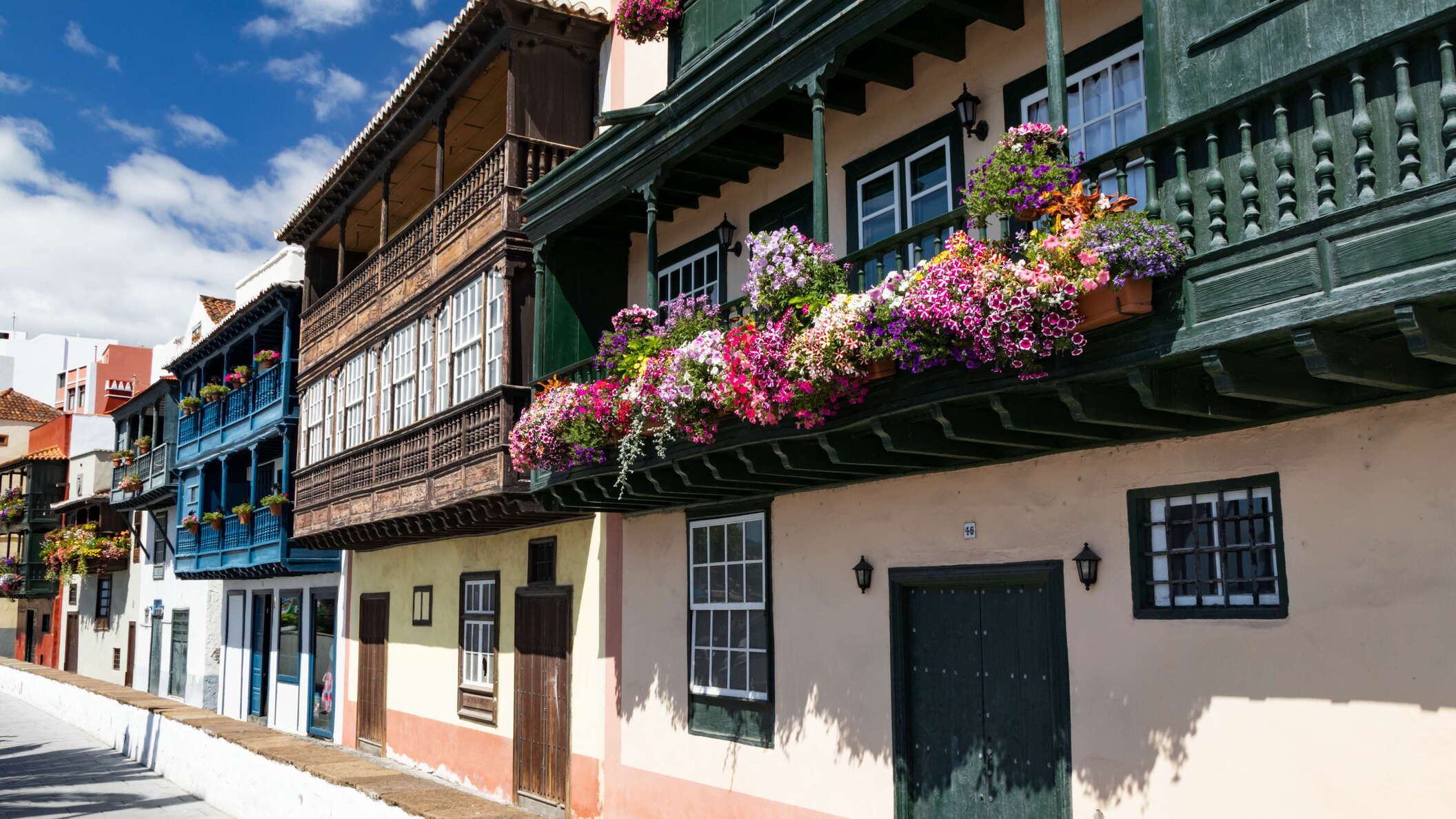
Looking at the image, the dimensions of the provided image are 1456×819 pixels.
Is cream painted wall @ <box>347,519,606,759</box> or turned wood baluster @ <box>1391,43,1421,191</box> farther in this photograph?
cream painted wall @ <box>347,519,606,759</box>

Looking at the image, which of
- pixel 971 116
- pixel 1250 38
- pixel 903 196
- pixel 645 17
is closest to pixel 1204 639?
pixel 1250 38

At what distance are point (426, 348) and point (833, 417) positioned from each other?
989cm

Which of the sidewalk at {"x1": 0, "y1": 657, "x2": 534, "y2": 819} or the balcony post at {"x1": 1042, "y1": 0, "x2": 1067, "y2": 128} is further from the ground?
the balcony post at {"x1": 1042, "y1": 0, "x2": 1067, "y2": 128}

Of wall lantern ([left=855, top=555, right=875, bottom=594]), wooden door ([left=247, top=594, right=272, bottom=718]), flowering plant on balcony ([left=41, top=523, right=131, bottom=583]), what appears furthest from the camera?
flowering plant on balcony ([left=41, top=523, right=131, bottom=583])

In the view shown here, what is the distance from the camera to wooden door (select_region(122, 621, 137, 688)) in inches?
1526

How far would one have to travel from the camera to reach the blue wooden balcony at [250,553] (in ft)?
77.8

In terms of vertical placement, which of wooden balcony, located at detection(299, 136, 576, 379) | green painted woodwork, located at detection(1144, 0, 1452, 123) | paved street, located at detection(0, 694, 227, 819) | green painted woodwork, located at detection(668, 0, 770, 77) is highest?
green painted woodwork, located at detection(668, 0, 770, 77)

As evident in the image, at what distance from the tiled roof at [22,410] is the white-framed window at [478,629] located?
52.6 metres

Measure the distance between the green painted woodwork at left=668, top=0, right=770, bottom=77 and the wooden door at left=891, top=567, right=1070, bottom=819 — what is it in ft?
19.4

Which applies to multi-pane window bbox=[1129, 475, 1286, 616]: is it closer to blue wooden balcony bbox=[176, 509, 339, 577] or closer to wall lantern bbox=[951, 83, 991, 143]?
wall lantern bbox=[951, 83, 991, 143]

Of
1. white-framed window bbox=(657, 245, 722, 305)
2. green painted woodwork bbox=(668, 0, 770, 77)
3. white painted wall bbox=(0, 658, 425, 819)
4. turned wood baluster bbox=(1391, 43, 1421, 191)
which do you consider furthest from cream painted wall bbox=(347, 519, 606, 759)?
turned wood baluster bbox=(1391, 43, 1421, 191)

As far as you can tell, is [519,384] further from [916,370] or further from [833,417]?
[916,370]

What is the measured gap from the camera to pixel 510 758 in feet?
51.9

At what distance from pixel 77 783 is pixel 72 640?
32728 millimetres
